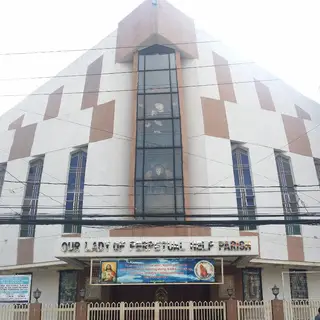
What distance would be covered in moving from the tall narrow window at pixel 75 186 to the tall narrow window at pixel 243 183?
837 centimetres

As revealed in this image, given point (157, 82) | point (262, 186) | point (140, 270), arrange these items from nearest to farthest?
point (140, 270), point (262, 186), point (157, 82)

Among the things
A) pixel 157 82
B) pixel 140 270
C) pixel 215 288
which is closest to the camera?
pixel 140 270

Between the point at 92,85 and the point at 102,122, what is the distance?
3277 millimetres

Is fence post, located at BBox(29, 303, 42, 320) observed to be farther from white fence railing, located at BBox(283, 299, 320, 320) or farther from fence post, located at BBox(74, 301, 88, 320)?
white fence railing, located at BBox(283, 299, 320, 320)

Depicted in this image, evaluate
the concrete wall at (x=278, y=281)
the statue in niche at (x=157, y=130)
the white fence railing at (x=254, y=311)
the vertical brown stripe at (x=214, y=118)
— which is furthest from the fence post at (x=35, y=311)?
the vertical brown stripe at (x=214, y=118)

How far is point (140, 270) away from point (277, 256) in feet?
24.9

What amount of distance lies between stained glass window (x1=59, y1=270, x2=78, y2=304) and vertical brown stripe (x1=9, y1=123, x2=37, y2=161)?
7.66 m

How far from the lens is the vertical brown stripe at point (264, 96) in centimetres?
2656


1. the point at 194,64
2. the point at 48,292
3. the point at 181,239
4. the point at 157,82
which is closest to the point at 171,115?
the point at 157,82

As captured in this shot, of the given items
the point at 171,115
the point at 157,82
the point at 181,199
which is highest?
the point at 157,82

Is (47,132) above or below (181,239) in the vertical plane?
above

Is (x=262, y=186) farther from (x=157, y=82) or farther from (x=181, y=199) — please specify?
(x=157, y=82)

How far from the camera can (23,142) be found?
27.0 meters

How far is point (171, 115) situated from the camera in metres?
24.4
